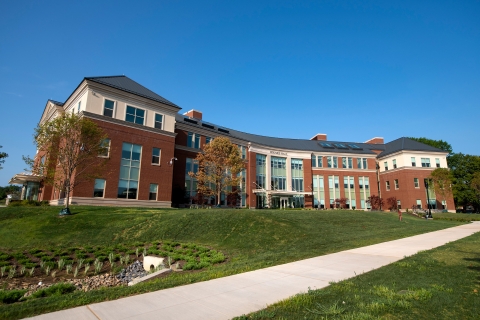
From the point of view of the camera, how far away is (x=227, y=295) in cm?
545

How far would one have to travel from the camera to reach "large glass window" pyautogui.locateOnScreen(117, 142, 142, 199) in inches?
1132

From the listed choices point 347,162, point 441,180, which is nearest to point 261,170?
point 347,162

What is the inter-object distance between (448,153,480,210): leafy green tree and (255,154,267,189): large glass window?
1483 inches

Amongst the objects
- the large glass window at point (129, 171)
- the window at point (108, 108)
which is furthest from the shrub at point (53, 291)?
the window at point (108, 108)

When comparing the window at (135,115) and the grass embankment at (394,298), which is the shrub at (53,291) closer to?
the grass embankment at (394,298)

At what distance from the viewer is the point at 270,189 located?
156 feet

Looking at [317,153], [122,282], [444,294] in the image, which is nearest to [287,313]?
[444,294]

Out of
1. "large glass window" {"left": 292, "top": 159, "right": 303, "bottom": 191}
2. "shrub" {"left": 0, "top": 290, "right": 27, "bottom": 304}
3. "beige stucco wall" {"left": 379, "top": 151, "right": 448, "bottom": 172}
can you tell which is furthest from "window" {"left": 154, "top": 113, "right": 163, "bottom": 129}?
"beige stucco wall" {"left": 379, "top": 151, "right": 448, "bottom": 172}

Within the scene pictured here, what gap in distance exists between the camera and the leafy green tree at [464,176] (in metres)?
53.9

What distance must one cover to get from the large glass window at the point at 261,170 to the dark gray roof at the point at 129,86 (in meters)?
19.2

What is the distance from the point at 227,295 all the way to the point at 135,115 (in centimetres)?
2855

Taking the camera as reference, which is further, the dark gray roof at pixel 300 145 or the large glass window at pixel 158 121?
the dark gray roof at pixel 300 145

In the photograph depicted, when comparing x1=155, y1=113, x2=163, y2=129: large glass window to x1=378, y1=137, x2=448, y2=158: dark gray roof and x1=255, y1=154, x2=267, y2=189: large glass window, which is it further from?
x1=378, y1=137, x2=448, y2=158: dark gray roof

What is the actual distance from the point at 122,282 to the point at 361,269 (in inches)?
302
